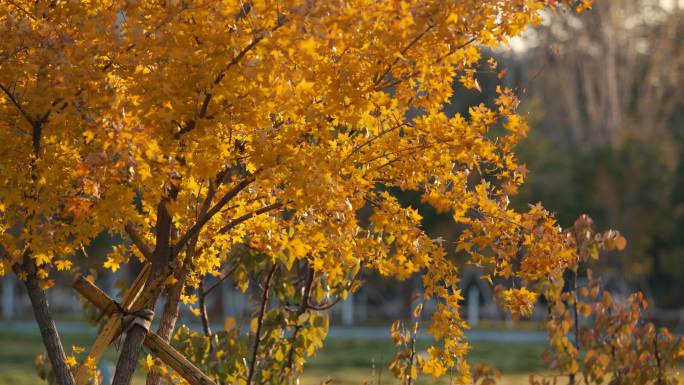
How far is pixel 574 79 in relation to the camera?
116 ft

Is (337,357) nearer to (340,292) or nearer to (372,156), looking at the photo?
(340,292)

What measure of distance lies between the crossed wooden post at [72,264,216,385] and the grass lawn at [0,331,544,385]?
4826mm

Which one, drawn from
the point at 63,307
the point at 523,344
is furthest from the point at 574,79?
the point at 63,307

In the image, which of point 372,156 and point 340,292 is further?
point 340,292

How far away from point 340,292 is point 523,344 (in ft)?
50.7

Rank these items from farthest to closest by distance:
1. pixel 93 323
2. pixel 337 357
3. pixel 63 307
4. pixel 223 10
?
pixel 63 307 → pixel 337 357 → pixel 93 323 → pixel 223 10

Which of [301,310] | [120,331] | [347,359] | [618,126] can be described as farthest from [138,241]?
[618,126]

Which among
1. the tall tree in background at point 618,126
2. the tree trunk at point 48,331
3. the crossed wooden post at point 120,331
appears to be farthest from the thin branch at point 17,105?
the tall tree in background at point 618,126

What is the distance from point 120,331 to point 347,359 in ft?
42.1

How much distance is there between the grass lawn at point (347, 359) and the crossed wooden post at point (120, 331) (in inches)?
190

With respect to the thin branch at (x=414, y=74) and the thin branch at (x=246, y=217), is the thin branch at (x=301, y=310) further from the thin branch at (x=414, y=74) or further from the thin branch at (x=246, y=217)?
the thin branch at (x=414, y=74)

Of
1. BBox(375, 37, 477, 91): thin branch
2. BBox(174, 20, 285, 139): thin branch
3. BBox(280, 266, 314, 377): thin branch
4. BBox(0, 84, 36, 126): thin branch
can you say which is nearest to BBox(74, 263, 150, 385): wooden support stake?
BBox(0, 84, 36, 126): thin branch

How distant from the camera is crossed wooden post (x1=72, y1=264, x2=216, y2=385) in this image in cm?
582

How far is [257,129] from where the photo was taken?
5.01m
